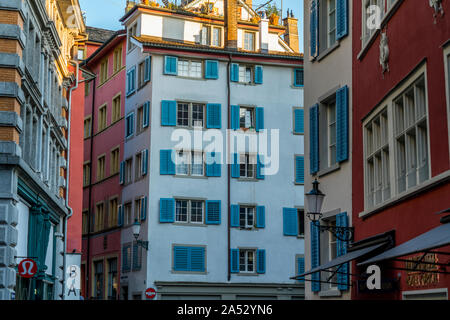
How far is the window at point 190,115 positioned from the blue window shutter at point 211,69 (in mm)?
1847

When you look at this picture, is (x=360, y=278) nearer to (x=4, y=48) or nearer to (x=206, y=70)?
(x=4, y=48)

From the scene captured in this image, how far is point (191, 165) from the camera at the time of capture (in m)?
44.0

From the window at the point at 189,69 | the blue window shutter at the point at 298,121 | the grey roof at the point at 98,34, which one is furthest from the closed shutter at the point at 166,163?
the grey roof at the point at 98,34

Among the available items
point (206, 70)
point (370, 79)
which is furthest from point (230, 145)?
point (370, 79)

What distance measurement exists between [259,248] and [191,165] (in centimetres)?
594

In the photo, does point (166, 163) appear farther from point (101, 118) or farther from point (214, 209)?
point (101, 118)

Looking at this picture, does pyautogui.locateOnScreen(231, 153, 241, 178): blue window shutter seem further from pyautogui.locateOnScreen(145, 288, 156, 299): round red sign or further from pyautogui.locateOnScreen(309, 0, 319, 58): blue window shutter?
pyautogui.locateOnScreen(309, 0, 319, 58): blue window shutter

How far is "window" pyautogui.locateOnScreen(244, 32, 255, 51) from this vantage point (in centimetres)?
4950

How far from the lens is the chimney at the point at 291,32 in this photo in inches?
2085

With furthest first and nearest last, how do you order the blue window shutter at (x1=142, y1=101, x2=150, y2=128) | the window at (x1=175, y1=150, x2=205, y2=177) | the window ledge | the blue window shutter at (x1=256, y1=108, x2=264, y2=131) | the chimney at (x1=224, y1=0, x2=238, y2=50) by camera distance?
1. the chimney at (x1=224, y1=0, x2=238, y2=50)
2. the blue window shutter at (x1=256, y1=108, x2=264, y2=131)
3. the blue window shutter at (x1=142, y1=101, x2=150, y2=128)
4. the window at (x1=175, y1=150, x2=205, y2=177)
5. the window ledge

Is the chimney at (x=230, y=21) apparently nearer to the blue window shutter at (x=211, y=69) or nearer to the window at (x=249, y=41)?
the window at (x=249, y=41)

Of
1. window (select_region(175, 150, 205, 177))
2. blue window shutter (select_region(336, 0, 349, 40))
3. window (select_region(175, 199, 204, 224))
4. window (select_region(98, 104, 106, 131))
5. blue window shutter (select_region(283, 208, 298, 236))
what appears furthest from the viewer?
window (select_region(98, 104, 106, 131))

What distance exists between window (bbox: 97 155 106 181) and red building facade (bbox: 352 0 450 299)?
36.4 m

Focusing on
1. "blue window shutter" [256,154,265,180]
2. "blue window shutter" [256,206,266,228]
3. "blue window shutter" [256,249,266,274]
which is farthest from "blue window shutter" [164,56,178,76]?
"blue window shutter" [256,249,266,274]
